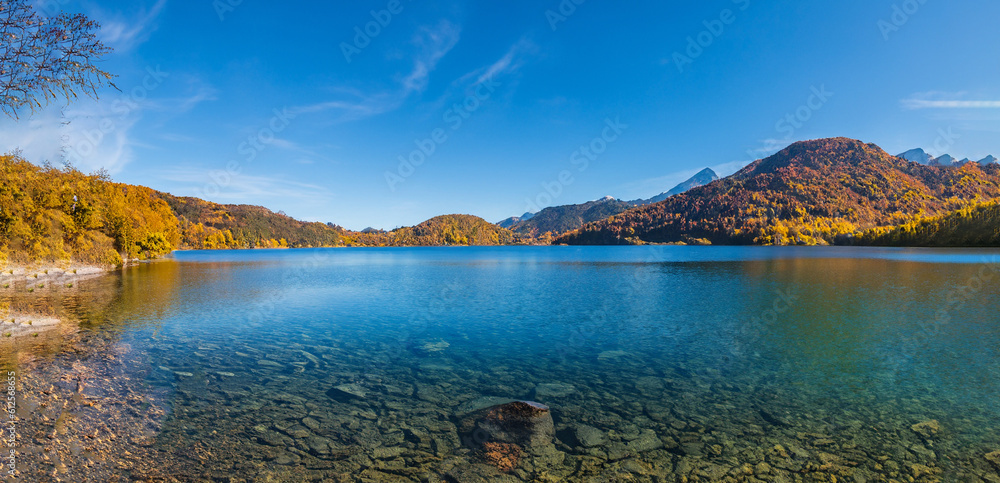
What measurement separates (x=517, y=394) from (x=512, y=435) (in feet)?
11.0

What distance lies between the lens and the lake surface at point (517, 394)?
940 cm

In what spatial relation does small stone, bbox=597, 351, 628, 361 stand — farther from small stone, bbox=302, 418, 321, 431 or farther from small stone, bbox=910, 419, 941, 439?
small stone, bbox=302, 418, 321, 431

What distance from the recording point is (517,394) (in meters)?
14.2

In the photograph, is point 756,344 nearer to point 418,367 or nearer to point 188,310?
point 418,367

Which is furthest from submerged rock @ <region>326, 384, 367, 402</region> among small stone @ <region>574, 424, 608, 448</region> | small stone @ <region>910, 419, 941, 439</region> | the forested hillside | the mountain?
the mountain

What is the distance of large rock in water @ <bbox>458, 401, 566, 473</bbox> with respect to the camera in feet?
31.8

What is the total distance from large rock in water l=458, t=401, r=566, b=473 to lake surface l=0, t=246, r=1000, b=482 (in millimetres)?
97

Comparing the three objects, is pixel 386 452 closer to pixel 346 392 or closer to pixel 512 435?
pixel 512 435

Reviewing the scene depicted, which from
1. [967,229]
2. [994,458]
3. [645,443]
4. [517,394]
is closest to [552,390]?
[517,394]

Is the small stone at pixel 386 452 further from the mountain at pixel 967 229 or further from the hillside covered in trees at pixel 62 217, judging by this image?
the mountain at pixel 967 229

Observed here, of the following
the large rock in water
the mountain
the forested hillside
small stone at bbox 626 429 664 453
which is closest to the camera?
the large rock in water

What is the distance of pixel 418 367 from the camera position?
1742cm

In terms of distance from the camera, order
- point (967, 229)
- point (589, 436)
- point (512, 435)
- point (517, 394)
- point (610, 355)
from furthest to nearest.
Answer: point (967, 229) < point (610, 355) < point (517, 394) < point (589, 436) < point (512, 435)

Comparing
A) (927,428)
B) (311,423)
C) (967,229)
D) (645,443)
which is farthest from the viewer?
(967,229)
